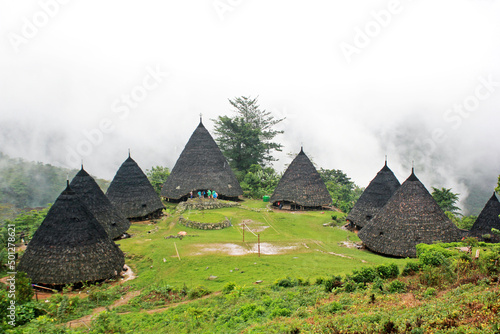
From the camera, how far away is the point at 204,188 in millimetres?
32188

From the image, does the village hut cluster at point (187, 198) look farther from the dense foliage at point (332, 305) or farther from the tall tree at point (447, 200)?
the tall tree at point (447, 200)

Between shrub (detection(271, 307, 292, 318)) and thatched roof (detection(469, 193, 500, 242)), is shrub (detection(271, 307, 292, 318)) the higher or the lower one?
the lower one

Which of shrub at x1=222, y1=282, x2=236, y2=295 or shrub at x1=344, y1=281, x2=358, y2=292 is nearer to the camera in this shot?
shrub at x1=344, y1=281, x2=358, y2=292

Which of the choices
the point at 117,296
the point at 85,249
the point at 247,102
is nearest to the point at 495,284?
the point at 117,296

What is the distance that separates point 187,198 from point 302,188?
10704 millimetres

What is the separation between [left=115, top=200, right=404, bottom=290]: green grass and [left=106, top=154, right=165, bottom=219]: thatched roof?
1295 millimetres

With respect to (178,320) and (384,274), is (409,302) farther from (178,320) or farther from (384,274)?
(178,320)

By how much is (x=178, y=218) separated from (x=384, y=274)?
672 inches

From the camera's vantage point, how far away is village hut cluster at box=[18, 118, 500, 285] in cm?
1499

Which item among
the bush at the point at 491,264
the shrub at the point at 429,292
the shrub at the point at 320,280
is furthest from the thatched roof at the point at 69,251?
the bush at the point at 491,264

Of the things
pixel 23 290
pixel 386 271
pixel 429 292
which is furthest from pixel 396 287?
pixel 23 290

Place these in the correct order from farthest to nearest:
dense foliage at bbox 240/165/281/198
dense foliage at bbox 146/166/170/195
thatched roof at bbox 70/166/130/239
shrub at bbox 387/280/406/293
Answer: dense foliage at bbox 240/165/281/198 < dense foliage at bbox 146/166/170/195 < thatched roof at bbox 70/166/130/239 < shrub at bbox 387/280/406/293

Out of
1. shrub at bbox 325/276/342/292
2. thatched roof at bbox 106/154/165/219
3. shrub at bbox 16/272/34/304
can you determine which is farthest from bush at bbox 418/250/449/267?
thatched roof at bbox 106/154/165/219

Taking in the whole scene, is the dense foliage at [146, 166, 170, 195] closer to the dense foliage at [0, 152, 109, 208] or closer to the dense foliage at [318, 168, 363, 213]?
the dense foliage at [0, 152, 109, 208]
